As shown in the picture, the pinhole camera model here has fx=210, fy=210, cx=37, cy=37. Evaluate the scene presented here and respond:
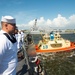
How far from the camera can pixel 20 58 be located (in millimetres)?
11859

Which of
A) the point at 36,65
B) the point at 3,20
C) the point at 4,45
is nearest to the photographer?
the point at 4,45

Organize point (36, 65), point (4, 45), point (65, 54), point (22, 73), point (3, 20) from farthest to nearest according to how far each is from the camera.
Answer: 1. point (65, 54)
2. point (36, 65)
3. point (22, 73)
4. point (3, 20)
5. point (4, 45)

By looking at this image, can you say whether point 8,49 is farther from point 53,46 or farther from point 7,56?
point 53,46

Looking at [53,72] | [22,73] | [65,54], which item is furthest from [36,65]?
[65,54]

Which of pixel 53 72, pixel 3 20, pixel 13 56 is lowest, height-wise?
pixel 53 72

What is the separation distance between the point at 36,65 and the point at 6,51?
6.33 metres

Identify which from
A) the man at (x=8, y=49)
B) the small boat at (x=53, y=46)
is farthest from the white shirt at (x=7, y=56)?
the small boat at (x=53, y=46)

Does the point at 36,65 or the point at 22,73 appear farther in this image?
the point at 36,65

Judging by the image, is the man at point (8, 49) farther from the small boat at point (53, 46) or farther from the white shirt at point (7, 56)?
the small boat at point (53, 46)

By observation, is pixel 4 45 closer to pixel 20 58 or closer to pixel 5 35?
pixel 5 35

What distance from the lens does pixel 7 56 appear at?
3.72m

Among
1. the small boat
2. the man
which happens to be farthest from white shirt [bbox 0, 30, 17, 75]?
the small boat

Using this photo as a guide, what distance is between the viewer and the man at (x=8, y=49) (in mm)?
3637

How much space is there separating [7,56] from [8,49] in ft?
0.47
